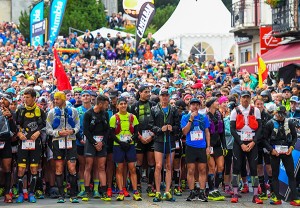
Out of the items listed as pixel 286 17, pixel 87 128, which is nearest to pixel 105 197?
pixel 87 128

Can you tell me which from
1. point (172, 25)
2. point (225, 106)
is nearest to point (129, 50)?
point (172, 25)

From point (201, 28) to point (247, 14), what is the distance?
5250 mm

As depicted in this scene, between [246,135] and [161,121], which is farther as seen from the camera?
[161,121]

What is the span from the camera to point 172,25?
50656 mm

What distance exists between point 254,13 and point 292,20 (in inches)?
310

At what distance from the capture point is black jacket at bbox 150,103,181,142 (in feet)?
56.3

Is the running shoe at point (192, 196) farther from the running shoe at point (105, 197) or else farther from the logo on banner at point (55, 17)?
the logo on banner at point (55, 17)

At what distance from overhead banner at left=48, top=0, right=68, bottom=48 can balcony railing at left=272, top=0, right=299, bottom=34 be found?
30.7 ft

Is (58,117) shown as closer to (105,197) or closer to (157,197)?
(105,197)

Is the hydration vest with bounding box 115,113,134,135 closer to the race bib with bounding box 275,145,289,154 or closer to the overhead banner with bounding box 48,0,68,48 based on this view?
the race bib with bounding box 275,145,289,154

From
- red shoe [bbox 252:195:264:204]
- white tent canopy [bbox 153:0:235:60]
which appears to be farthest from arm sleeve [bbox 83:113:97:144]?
white tent canopy [bbox 153:0:235:60]

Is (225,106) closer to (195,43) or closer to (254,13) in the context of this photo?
(254,13)

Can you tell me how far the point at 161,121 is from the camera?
17.2 metres

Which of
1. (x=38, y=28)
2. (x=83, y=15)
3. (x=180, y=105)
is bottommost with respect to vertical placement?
(x=180, y=105)
